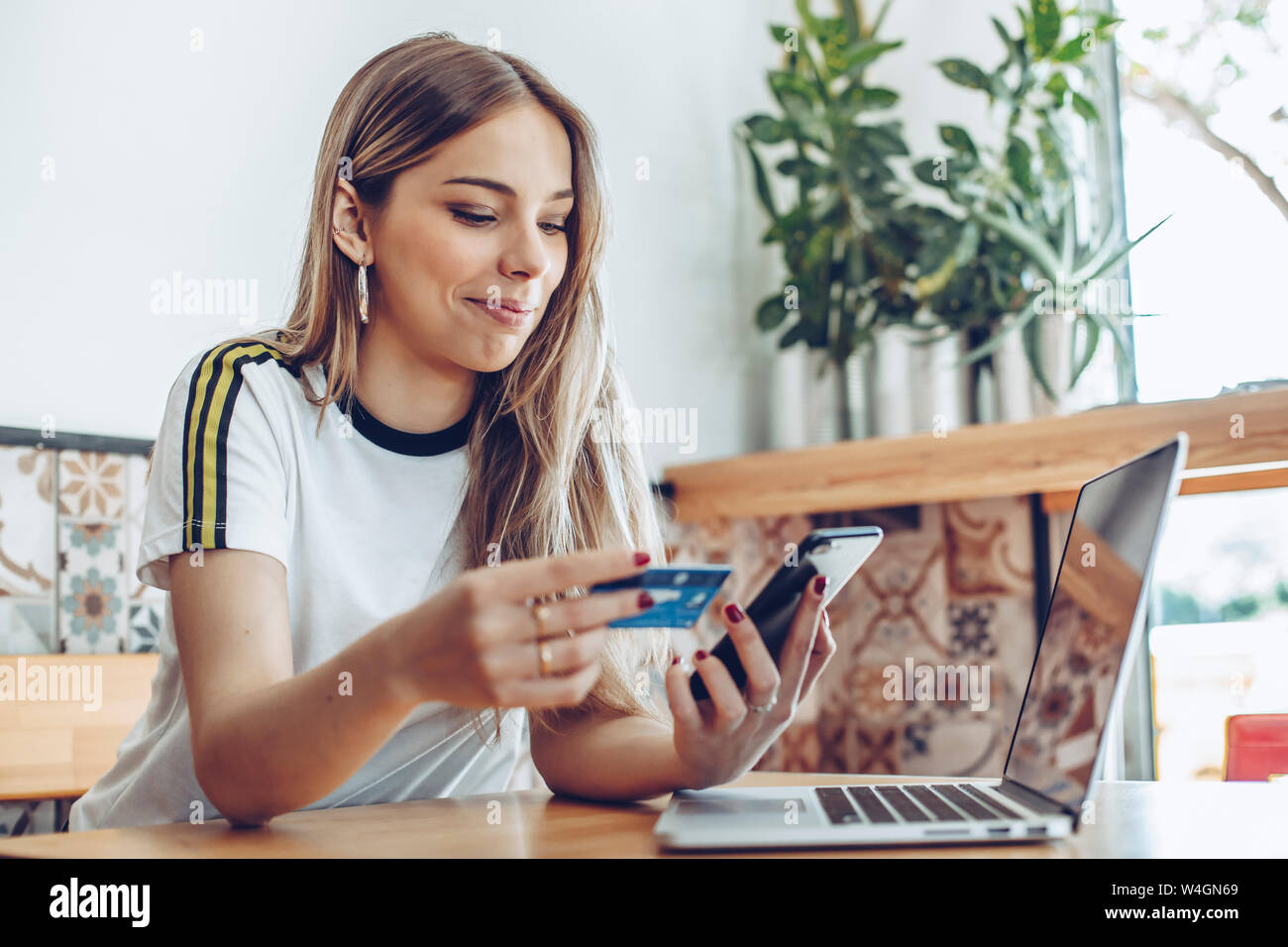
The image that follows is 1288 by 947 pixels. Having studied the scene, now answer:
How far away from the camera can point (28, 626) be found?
1310mm

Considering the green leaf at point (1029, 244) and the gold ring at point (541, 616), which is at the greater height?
the green leaf at point (1029, 244)

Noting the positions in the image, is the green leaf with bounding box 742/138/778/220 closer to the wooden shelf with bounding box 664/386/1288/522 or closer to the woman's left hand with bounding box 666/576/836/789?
the wooden shelf with bounding box 664/386/1288/522

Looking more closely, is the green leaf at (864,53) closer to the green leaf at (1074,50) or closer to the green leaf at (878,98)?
the green leaf at (878,98)

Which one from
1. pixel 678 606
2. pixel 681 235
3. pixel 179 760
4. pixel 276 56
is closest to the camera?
pixel 678 606

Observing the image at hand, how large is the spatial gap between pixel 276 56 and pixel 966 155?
1.23m

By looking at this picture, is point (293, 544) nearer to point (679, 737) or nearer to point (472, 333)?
point (472, 333)

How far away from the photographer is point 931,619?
2166 millimetres

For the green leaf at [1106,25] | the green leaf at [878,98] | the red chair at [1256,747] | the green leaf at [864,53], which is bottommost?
the red chair at [1256,747]

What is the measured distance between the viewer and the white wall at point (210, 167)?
1.38 metres

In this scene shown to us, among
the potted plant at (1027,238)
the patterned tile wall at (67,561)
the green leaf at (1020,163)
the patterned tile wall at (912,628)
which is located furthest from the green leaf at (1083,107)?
the patterned tile wall at (67,561)

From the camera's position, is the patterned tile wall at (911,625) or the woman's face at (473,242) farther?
the patterned tile wall at (911,625)

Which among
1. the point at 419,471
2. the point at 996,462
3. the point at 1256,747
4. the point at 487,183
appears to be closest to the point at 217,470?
the point at 419,471

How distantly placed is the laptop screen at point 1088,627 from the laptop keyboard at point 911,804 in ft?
0.14
